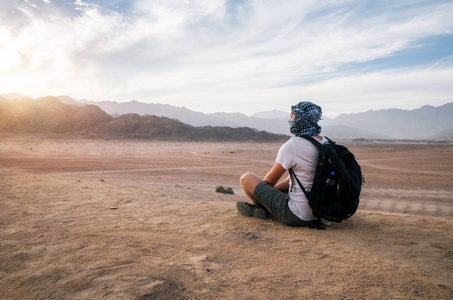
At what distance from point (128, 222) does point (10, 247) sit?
1308 millimetres

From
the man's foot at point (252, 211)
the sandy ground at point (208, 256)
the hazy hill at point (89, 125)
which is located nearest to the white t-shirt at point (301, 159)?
the sandy ground at point (208, 256)

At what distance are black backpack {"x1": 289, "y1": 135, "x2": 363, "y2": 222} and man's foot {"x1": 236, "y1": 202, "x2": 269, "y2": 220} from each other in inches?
34.3

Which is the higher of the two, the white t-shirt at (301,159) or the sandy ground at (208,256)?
the white t-shirt at (301,159)

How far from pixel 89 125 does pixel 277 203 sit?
7869cm

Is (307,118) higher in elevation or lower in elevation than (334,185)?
higher

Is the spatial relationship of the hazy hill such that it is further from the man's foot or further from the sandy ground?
the man's foot

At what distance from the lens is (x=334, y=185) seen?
2918mm

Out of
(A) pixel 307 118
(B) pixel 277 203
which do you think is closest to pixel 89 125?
(B) pixel 277 203

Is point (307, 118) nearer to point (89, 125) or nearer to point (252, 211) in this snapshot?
point (252, 211)

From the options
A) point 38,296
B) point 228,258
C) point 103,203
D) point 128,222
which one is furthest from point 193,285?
point 103,203

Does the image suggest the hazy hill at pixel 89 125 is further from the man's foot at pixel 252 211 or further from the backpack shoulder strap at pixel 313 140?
the backpack shoulder strap at pixel 313 140

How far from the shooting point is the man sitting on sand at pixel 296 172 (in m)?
3.05

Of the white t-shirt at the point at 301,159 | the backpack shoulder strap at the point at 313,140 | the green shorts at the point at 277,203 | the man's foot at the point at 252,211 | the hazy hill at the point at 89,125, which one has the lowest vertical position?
the man's foot at the point at 252,211

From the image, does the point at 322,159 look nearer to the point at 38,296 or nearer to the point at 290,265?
the point at 290,265
